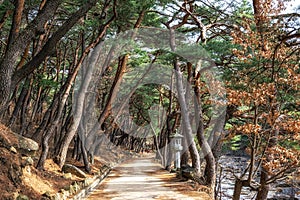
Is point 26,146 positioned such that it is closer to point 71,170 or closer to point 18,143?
point 18,143

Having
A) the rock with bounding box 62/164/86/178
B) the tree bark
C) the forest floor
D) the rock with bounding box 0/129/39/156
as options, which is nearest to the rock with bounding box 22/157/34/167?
the forest floor

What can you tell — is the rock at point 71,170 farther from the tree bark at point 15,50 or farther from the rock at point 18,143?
the tree bark at point 15,50

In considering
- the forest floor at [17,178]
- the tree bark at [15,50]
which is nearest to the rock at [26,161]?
the forest floor at [17,178]

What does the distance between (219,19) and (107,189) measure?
7.23 meters

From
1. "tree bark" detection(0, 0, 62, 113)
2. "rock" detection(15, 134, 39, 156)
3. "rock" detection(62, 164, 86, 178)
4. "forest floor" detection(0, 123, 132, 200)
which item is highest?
"tree bark" detection(0, 0, 62, 113)

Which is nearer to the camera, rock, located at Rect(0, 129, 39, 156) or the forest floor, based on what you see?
the forest floor

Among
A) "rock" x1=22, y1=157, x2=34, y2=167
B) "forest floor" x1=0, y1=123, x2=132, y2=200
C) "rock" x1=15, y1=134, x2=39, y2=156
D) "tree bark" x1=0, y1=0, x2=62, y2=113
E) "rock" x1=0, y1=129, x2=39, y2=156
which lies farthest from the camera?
"rock" x1=15, y1=134, x2=39, y2=156

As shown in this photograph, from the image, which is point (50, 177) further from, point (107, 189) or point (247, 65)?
point (247, 65)

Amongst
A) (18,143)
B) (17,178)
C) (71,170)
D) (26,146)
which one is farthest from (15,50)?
(71,170)

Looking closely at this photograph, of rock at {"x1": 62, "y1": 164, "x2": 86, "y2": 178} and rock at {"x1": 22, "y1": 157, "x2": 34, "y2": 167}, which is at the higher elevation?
rock at {"x1": 22, "y1": 157, "x2": 34, "y2": 167}

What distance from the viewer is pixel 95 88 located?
49.9 feet

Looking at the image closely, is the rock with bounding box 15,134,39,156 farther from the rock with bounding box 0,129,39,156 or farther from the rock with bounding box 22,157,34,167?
the rock with bounding box 22,157,34,167

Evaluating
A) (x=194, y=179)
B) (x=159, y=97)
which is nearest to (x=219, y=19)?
(x=194, y=179)

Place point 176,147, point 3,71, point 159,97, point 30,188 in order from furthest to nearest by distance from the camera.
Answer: point 159,97, point 176,147, point 30,188, point 3,71
